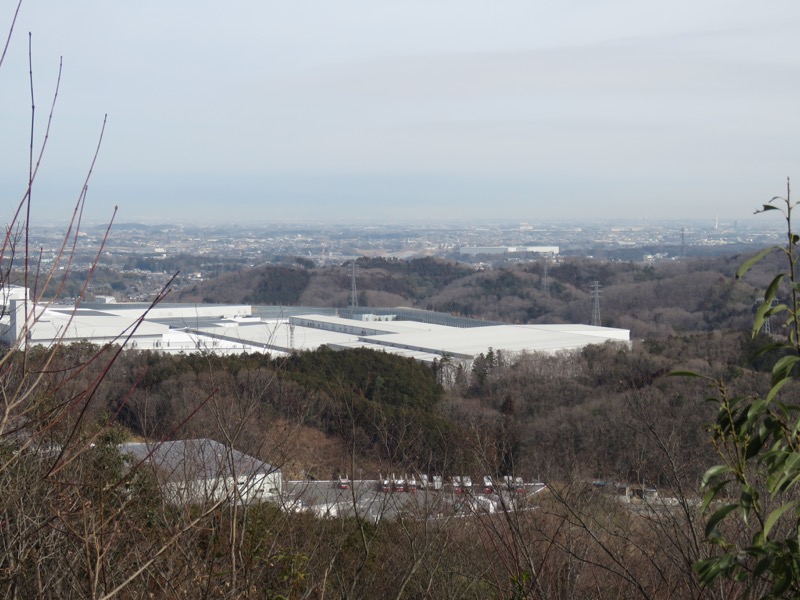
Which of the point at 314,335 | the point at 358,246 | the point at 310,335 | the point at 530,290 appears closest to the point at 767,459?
the point at 310,335

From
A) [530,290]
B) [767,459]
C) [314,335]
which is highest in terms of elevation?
[767,459]

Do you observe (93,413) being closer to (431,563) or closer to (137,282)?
(431,563)

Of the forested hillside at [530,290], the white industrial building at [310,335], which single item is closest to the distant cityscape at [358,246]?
the forested hillside at [530,290]

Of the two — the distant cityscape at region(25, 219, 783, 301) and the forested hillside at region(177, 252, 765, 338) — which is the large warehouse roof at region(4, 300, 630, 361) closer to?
the forested hillside at region(177, 252, 765, 338)

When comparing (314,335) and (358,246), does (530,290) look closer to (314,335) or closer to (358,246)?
(314,335)

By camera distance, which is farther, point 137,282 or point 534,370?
point 137,282

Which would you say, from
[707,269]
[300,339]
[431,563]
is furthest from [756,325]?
[707,269]

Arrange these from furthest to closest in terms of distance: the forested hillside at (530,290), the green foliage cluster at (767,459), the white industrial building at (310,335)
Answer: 1. the forested hillside at (530,290)
2. the white industrial building at (310,335)
3. the green foliage cluster at (767,459)

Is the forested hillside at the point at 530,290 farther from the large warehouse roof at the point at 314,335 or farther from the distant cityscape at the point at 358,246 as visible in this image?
the large warehouse roof at the point at 314,335

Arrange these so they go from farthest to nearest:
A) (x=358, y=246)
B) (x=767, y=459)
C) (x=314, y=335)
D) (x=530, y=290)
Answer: (x=358, y=246) → (x=530, y=290) → (x=314, y=335) → (x=767, y=459)
